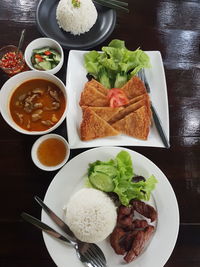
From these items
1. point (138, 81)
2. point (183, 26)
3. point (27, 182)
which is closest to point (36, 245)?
point (27, 182)

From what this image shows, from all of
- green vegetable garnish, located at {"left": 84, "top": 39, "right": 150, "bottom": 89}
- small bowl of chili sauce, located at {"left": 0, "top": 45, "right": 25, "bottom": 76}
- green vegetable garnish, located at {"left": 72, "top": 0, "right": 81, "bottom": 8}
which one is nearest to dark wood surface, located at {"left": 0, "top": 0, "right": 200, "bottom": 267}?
small bowl of chili sauce, located at {"left": 0, "top": 45, "right": 25, "bottom": 76}

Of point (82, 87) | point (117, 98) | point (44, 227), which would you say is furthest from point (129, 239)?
point (82, 87)

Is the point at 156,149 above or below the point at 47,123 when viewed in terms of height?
below

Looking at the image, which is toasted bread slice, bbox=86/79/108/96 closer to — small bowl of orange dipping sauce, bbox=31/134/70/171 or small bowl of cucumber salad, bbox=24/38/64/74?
small bowl of cucumber salad, bbox=24/38/64/74

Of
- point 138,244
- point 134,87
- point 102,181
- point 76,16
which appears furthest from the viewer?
point 76,16

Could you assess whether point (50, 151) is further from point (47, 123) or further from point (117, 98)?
point (117, 98)

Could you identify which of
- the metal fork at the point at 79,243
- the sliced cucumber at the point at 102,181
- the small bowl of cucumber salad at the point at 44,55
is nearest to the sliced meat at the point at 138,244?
the metal fork at the point at 79,243

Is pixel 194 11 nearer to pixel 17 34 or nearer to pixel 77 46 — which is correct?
pixel 77 46
